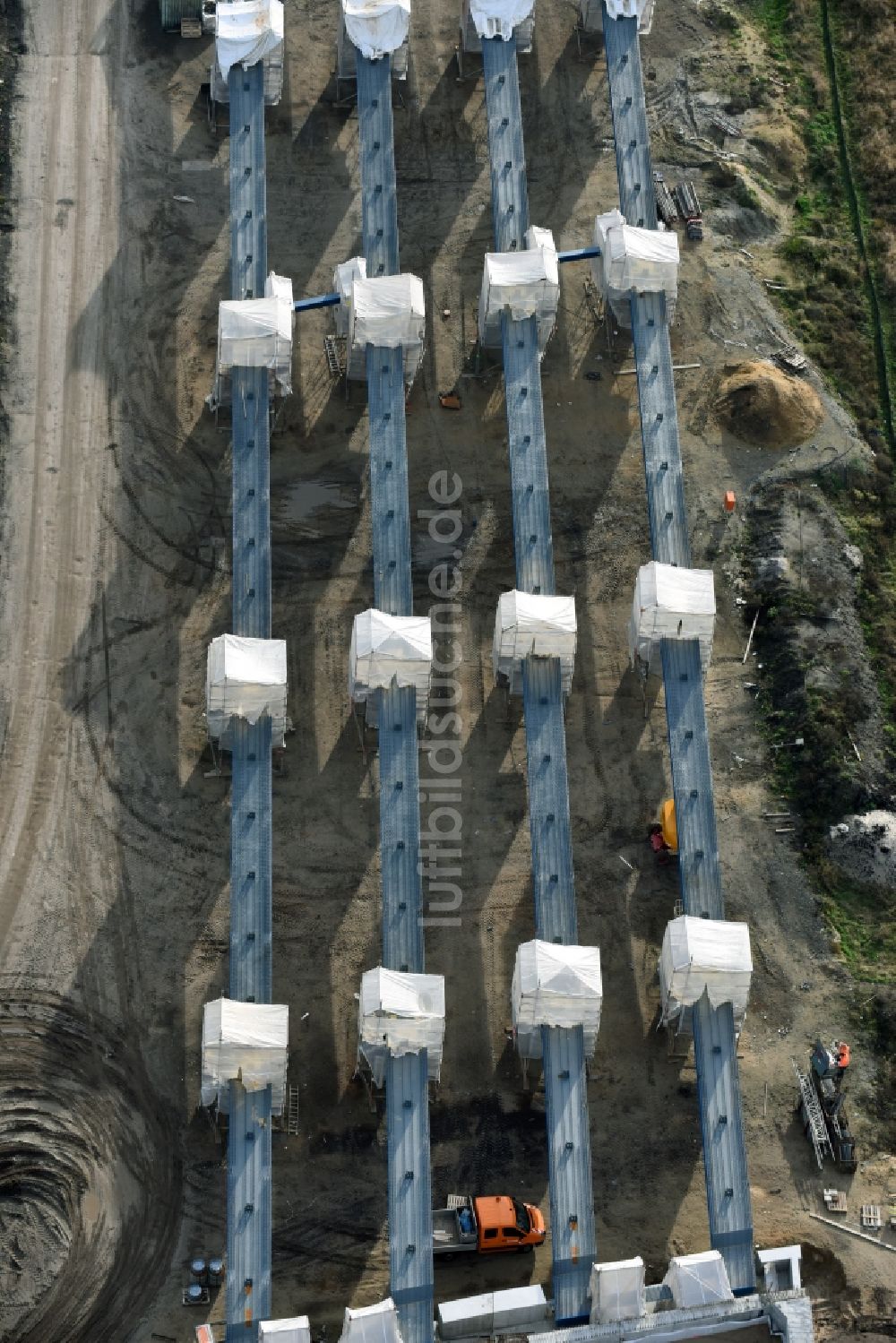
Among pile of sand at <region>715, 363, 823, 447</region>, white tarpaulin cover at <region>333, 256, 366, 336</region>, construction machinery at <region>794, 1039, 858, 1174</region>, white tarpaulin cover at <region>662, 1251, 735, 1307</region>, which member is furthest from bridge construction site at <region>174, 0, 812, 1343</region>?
pile of sand at <region>715, 363, 823, 447</region>

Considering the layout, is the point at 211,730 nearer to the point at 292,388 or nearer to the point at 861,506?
the point at 292,388

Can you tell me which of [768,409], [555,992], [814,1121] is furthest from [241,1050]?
[768,409]

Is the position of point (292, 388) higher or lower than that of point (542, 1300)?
higher

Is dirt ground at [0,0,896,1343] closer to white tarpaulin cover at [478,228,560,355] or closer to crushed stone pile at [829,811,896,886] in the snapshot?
crushed stone pile at [829,811,896,886]

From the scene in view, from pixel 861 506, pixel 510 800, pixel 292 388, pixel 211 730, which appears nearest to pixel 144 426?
pixel 292 388

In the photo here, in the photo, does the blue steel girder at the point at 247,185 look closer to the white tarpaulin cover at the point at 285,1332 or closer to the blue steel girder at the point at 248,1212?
the blue steel girder at the point at 248,1212

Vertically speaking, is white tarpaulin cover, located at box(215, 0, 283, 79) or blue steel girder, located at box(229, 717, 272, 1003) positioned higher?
white tarpaulin cover, located at box(215, 0, 283, 79)
